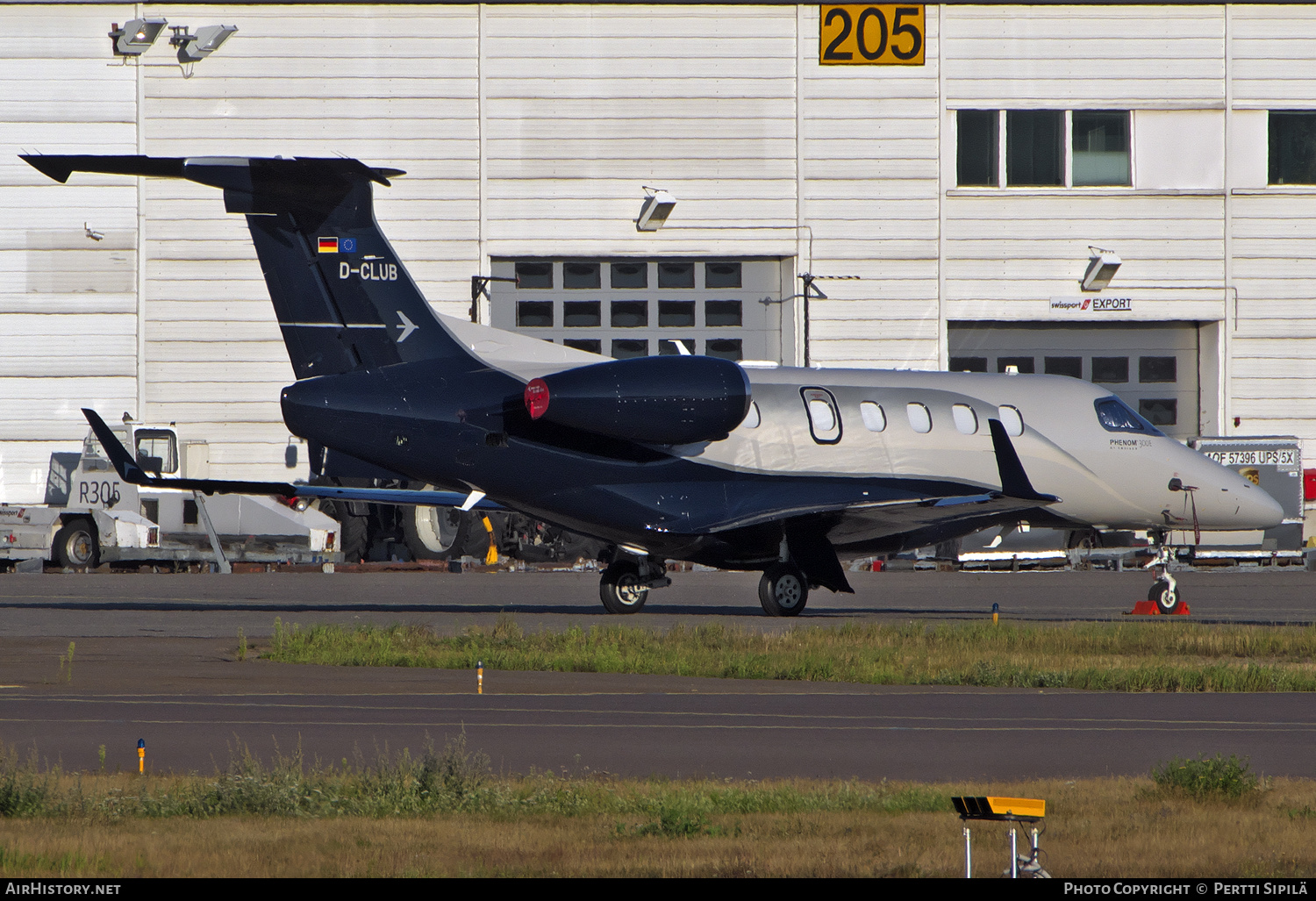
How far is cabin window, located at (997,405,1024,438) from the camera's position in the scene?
23766 millimetres

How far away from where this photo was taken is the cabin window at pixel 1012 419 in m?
23.8

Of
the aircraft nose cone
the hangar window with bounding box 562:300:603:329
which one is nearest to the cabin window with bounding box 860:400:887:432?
the aircraft nose cone

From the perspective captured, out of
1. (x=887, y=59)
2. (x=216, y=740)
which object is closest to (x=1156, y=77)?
(x=887, y=59)

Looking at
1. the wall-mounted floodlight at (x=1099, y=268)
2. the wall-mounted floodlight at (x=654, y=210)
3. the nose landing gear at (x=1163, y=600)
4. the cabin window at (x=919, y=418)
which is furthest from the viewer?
the wall-mounted floodlight at (x=1099, y=268)

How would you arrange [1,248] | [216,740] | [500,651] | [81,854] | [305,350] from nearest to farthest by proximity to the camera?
1. [81,854]
2. [216,740]
3. [500,651]
4. [305,350]
5. [1,248]

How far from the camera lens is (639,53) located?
40688mm

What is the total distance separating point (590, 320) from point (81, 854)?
34370mm

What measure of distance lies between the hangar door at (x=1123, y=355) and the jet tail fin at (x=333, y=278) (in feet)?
80.1

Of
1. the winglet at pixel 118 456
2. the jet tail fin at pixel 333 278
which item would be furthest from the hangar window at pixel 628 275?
the winglet at pixel 118 456

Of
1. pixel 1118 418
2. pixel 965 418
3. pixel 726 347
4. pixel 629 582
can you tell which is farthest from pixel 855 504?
pixel 726 347

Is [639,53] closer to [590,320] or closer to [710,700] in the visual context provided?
[590,320]

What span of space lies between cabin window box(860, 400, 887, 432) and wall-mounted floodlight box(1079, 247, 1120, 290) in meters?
19.9

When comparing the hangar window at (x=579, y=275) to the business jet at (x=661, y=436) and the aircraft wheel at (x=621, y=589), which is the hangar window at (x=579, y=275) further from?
the aircraft wheel at (x=621, y=589)

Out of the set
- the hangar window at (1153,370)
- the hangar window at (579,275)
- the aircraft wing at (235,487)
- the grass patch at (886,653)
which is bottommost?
the grass patch at (886,653)
